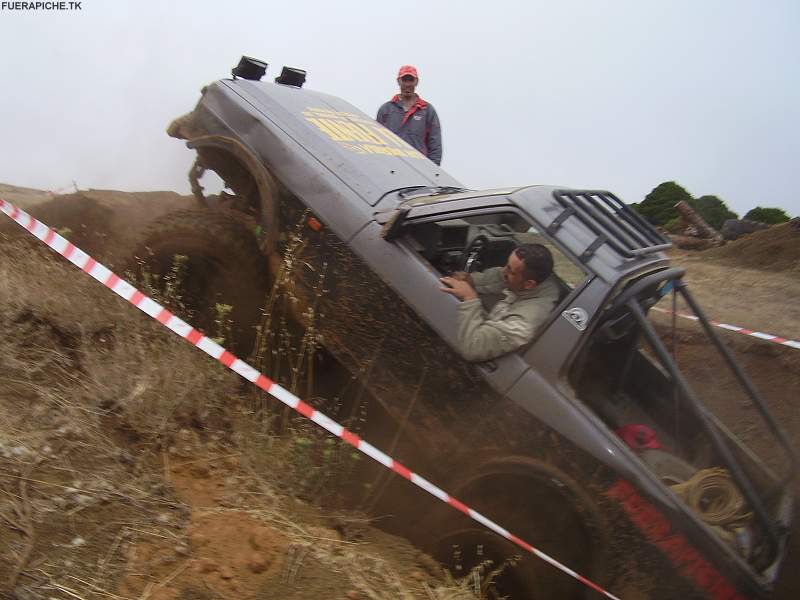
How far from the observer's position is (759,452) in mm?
4371

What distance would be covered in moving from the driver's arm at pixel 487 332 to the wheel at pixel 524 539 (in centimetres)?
52

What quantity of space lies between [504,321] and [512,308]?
0.08 metres

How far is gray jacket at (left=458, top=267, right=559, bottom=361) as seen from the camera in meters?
2.82

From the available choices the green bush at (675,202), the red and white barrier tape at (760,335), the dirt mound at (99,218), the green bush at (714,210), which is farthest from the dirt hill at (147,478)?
the green bush at (714,210)

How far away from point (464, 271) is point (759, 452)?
Result: 2.59 m

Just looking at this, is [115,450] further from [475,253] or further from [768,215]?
[768,215]

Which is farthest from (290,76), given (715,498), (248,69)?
(715,498)

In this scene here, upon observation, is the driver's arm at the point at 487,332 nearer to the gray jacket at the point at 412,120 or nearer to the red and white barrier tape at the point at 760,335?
the red and white barrier tape at the point at 760,335

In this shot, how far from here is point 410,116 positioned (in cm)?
582

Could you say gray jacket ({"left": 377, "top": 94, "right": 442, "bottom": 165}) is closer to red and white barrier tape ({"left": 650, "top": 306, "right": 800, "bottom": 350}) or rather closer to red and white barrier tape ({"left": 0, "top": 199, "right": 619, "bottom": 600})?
red and white barrier tape ({"left": 650, "top": 306, "right": 800, "bottom": 350})

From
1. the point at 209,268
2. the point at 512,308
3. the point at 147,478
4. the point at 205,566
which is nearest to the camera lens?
the point at 205,566

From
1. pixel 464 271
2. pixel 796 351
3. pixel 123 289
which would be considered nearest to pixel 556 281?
pixel 464 271

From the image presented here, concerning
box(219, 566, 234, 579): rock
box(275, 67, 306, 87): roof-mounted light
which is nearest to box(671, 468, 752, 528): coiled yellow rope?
box(219, 566, 234, 579): rock

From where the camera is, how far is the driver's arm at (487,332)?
2.81 m
